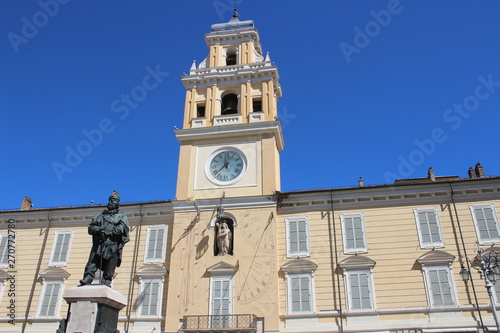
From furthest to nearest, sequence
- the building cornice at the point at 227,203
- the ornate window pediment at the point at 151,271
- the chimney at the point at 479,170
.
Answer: the chimney at the point at 479,170
the building cornice at the point at 227,203
the ornate window pediment at the point at 151,271

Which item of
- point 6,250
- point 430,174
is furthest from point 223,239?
point 430,174

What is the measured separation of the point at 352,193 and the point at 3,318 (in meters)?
20.6

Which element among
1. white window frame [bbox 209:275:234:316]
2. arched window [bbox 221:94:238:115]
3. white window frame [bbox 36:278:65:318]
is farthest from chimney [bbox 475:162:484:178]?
white window frame [bbox 36:278:65:318]

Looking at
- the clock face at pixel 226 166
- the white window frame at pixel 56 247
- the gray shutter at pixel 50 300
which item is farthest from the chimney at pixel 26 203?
the clock face at pixel 226 166

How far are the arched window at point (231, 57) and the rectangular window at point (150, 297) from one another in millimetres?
16267

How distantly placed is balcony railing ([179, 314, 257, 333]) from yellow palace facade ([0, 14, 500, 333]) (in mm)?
61

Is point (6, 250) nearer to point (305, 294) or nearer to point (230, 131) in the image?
point (230, 131)

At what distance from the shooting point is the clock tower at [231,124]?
25547 mm

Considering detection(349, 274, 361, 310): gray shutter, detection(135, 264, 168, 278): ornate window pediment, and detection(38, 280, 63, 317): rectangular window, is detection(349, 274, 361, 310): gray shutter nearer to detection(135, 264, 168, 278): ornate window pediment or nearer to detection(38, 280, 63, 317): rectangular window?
detection(135, 264, 168, 278): ornate window pediment

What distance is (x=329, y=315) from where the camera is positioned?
2120 cm

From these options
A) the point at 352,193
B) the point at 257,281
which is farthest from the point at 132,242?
the point at 352,193

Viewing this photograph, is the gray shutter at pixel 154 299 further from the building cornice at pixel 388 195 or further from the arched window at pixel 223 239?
the building cornice at pixel 388 195

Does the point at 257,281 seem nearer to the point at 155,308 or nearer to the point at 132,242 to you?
the point at 155,308

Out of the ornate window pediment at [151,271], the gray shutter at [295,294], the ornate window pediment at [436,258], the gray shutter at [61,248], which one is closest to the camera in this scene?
the ornate window pediment at [436,258]
